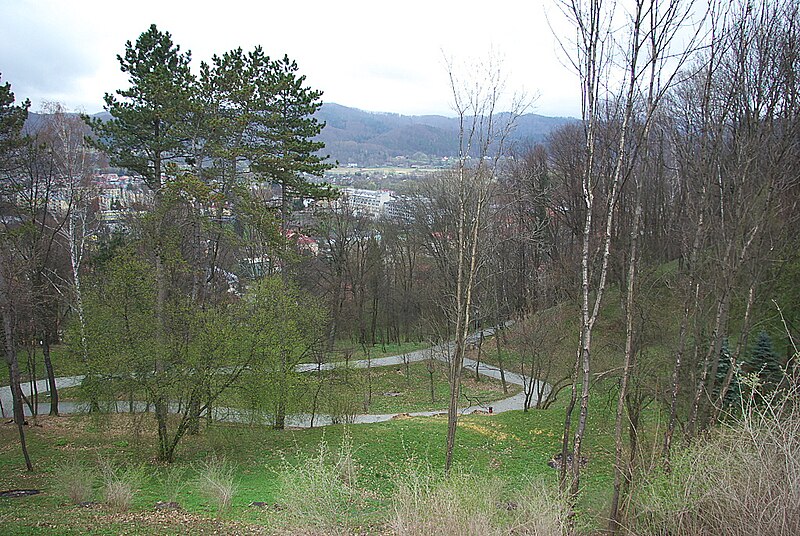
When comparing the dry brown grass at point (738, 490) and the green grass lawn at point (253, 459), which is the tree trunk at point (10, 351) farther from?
the dry brown grass at point (738, 490)

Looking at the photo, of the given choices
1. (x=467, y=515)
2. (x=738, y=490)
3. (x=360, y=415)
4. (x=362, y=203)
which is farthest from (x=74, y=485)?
(x=362, y=203)

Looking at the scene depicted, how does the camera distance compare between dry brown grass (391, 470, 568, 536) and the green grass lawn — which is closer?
dry brown grass (391, 470, 568, 536)

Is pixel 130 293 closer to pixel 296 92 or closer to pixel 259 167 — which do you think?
pixel 259 167

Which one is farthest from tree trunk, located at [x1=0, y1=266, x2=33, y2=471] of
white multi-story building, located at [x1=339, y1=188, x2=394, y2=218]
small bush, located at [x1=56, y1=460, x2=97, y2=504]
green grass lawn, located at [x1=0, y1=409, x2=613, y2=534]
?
white multi-story building, located at [x1=339, y1=188, x2=394, y2=218]

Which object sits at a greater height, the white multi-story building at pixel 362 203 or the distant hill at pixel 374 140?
the distant hill at pixel 374 140

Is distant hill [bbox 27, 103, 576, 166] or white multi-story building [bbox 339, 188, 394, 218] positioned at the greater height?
distant hill [bbox 27, 103, 576, 166]

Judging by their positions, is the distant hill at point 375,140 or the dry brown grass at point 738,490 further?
the distant hill at point 375,140

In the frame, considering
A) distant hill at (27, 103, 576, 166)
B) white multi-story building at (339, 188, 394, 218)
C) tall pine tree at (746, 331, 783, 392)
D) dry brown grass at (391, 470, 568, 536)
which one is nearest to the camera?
dry brown grass at (391, 470, 568, 536)

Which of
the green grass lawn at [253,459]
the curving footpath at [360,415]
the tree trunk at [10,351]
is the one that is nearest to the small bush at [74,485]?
the green grass lawn at [253,459]

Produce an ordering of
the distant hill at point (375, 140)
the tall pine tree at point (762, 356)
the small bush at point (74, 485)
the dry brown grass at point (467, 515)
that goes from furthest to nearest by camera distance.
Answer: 1. the distant hill at point (375, 140)
2. the tall pine tree at point (762, 356)
3. the small bush at point (74, 485)
4. the dry brown grass at point (467, 515)

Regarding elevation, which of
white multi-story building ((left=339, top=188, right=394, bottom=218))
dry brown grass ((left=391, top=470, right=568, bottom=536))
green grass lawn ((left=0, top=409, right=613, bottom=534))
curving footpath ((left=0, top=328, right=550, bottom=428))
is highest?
white multi-story building ((left=339, top=188, right=394, bottom=218))

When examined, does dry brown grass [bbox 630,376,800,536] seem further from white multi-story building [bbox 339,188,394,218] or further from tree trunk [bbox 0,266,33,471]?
white multi-story building [bbox 339,188,394,218]

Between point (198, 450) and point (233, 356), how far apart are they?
3309mm

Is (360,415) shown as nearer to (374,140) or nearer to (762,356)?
(762,356)
